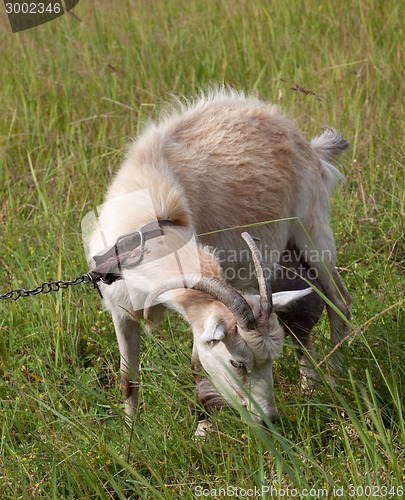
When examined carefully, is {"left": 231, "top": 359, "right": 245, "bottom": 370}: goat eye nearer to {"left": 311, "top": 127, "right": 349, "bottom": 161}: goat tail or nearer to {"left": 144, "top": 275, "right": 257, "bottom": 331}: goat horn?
{"left": 144, "top": 275, "right": 257, "bottom": 331}: goat horn

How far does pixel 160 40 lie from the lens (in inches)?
282

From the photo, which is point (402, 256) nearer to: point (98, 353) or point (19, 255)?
point (98, 353)

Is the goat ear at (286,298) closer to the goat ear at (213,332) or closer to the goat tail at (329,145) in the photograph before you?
the goat ear at (213,332)

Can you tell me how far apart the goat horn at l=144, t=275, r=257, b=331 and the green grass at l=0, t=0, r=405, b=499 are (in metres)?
0.34

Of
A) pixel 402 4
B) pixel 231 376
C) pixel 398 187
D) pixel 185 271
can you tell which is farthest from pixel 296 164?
pixel 402 4

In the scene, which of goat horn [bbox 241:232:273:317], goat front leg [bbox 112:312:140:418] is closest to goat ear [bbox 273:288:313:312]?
goat horn [bbox 241:232:273:317]

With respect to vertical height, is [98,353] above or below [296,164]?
below

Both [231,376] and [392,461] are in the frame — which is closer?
[392,461]

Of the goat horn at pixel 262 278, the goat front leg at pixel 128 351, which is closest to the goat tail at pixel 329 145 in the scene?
the goat front leg at pixel 128 351

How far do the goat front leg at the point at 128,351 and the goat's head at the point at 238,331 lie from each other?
66 cm

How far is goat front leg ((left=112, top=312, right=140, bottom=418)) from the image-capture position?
164 inches

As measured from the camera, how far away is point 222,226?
4430 mm

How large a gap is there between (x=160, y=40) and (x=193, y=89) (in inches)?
47.0

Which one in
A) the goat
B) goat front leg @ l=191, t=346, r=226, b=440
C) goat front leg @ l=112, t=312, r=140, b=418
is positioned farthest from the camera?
goat front leg @ l=112, t=312, r=140, b=418
